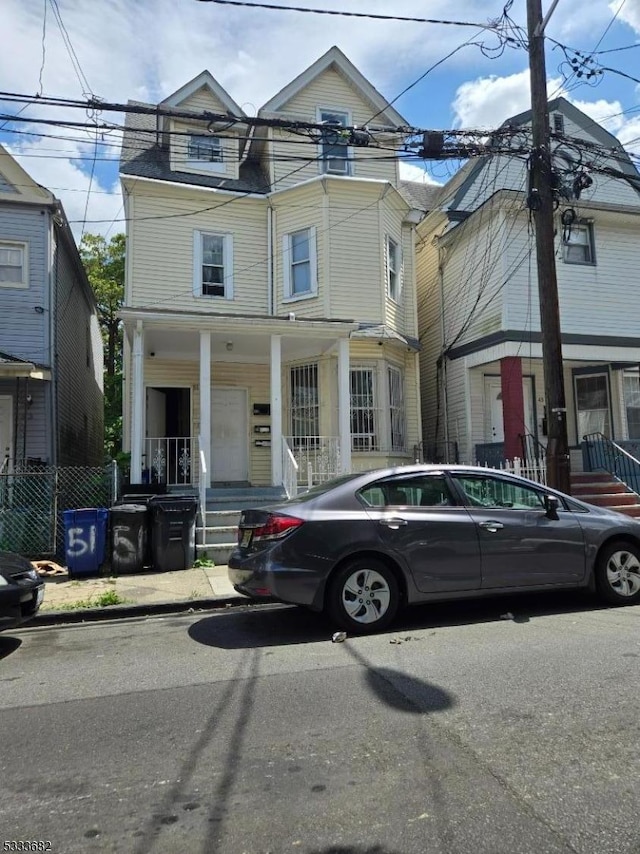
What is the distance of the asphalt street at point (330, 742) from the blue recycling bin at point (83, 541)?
2981mm

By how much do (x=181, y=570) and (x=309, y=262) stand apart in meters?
8.06

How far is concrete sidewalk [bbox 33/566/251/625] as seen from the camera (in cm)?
683

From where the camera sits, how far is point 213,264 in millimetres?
14258

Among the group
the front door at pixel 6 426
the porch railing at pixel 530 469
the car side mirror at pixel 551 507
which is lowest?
the car side mirror at pixel 551 507

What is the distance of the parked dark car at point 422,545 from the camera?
18.1 feet

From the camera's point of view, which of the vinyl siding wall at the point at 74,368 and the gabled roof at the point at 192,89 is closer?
the vinyl siding wall at the point at 74,368

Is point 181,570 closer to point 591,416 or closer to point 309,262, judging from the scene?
point 309,262

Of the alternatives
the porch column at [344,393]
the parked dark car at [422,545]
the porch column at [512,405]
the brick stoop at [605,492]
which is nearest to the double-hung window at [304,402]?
the porch column at [344,393]

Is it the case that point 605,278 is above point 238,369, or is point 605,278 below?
above

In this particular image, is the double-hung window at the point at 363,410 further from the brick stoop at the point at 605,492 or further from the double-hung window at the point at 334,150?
the double-hung window at the point at 334,150

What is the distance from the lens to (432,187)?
19562mm

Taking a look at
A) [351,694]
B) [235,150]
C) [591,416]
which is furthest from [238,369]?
[351,694]

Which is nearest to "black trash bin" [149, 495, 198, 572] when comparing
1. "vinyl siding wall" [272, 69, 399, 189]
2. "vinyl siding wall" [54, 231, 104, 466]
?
"vinyl siding wall" [54, 231, 104, 466]

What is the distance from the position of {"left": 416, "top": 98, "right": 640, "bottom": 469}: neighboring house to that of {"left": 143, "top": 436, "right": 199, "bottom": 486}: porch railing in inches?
236
